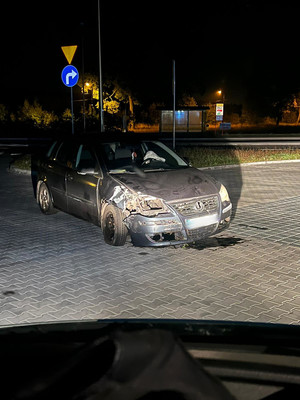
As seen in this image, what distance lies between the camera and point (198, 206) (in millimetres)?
7031

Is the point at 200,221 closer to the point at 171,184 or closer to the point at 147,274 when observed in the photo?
the point at 171,184

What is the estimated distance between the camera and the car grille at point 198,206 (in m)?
6.88

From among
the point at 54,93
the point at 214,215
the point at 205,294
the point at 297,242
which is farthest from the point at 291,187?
the point at 54,93

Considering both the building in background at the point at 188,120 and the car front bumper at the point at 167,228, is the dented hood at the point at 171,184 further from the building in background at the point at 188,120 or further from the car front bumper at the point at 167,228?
the building in background at the point at 188,120

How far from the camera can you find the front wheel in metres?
7.11

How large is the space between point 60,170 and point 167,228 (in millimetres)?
3077

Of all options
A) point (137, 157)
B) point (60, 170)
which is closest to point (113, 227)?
point (137, 157)

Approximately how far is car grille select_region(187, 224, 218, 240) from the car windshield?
138 cm

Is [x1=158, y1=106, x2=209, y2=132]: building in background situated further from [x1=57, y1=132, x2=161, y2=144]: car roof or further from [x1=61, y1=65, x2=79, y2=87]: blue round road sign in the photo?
[x1=57, y1=132, x2=161, y2=144]: car roof

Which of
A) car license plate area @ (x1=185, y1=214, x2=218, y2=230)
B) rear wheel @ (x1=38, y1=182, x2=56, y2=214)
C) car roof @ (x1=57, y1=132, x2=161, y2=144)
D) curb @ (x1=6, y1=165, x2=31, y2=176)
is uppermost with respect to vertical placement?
car roof @ (x1=57, y1=132, x2=161, y2=144)

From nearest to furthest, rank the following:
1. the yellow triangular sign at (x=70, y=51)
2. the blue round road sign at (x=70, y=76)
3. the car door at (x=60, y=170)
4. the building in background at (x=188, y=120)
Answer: the car door at (x=60, y=170)
the yellow triangular sign at (x=70, y=51)
the blue round road sign at (x=70, y=76)
the building in background at (x=188, y=120)

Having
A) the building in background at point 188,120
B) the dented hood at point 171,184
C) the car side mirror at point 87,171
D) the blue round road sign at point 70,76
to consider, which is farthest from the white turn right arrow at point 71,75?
the building in background at point 188,120

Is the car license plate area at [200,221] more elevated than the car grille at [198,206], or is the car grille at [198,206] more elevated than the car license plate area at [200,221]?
the car grille at [198,206]

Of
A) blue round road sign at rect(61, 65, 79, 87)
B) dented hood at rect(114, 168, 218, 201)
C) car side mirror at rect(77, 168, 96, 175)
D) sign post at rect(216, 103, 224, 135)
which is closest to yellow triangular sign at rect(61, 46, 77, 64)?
blue round road sign at rect(61, 65, 79, 87)
